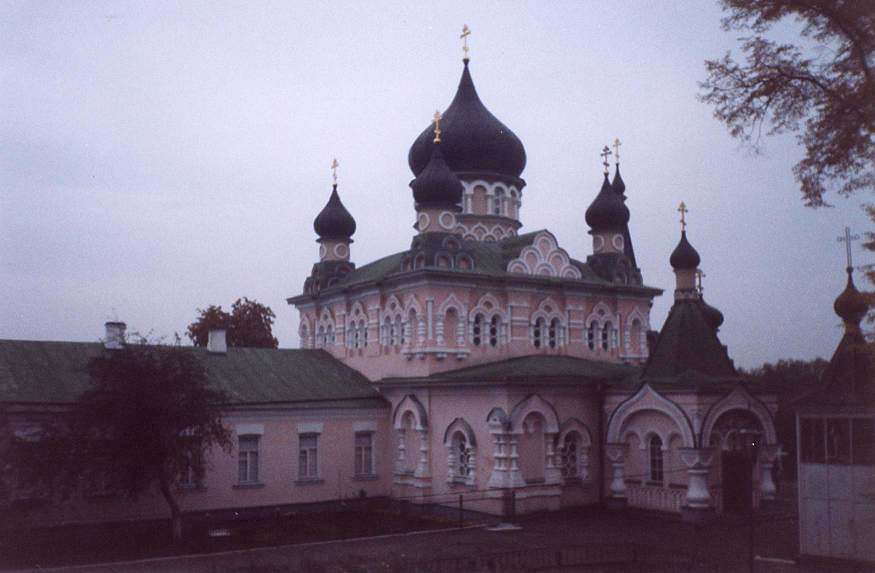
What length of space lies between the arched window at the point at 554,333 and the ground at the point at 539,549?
20.7ft

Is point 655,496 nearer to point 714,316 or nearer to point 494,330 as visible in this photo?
point 494,330

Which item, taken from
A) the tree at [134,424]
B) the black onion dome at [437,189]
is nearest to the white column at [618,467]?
the black onion dome at [437,189]

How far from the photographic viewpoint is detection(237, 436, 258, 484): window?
2220 centimetres

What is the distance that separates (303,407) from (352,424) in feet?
5.68

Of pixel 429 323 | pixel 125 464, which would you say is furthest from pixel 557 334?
pixel 125 464

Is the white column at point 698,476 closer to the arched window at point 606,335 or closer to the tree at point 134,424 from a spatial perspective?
the arched window at point 606,335

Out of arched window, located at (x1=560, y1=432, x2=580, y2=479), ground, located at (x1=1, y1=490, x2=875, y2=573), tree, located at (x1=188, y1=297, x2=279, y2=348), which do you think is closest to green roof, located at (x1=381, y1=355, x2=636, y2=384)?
arched window, located at (x1=560, y1=432, x2=580, y2=479)

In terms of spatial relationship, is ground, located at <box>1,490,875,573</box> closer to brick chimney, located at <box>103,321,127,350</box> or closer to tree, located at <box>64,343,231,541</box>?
tree, located at <box>64,343,231,541</box>

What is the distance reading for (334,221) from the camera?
29703 mm

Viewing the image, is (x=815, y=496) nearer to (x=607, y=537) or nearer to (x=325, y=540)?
(x=607, y=537)

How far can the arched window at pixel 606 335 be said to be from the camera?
27627 millimetres

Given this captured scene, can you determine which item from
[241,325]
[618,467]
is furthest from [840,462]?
[241,325]

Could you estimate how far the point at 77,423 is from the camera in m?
17.5

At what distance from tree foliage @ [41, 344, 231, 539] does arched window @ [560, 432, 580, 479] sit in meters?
9.35
